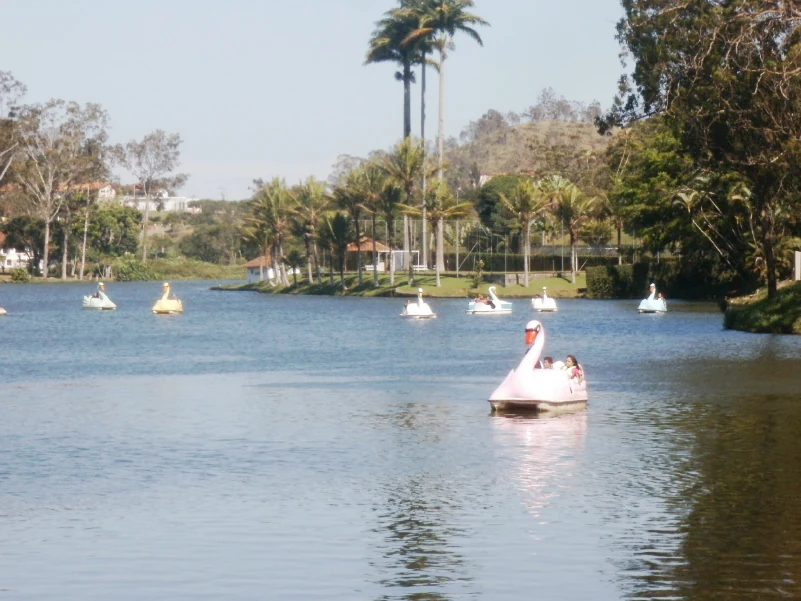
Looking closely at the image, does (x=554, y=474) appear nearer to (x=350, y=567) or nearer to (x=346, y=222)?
(x=350, y=567)

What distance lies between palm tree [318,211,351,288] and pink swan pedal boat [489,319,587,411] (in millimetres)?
87028

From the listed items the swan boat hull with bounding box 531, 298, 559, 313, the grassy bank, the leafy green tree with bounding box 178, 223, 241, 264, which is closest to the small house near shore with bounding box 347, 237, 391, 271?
the swan boat hull with bounding box 531, 298, 559, 313

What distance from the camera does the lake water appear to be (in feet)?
41.7

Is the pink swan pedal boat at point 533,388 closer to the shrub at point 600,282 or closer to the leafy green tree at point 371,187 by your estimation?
the shrub at point 600,282

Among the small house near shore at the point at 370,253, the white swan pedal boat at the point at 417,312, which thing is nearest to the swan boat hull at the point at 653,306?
the white swan pedal boat at the point at 417,312

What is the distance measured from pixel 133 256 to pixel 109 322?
10477 cm

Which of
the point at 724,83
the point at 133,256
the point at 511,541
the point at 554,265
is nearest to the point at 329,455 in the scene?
the point at 511,541

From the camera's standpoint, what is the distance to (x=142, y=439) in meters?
23.0

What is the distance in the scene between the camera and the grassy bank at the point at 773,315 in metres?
49.6

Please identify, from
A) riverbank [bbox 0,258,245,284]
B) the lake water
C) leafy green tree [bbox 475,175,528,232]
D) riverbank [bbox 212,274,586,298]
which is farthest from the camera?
riverbank [bbox 0,258,245,284]

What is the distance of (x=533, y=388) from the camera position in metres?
25.4

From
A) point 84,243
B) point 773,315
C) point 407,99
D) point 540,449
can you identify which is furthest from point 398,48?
point 540,449

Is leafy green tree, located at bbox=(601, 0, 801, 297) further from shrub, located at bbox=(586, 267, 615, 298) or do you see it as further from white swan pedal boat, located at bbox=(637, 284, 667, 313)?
shrub, located at bbox=(586, 267, 615, 298)

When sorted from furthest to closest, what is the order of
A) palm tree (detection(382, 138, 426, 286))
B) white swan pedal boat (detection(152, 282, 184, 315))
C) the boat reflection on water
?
1. palm tree (detection(382, 138, 426, 286))
2. white swan pedal boat (detection(152, 282, 184, 315))
3. the boat reflection on water
